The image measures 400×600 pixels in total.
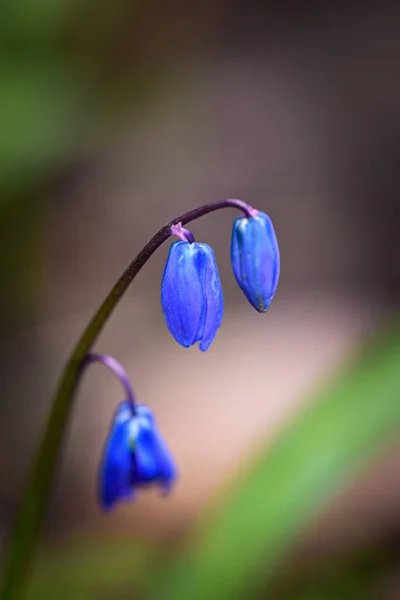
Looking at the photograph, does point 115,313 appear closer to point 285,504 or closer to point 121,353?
point 121,353

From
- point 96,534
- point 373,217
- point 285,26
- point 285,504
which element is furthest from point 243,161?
point 285,504

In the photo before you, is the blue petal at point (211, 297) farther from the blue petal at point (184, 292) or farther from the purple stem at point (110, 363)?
the purple stem at point (110, 363)

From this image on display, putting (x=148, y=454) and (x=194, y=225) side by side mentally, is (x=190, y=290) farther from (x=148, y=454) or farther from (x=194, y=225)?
(x=194, y=225)

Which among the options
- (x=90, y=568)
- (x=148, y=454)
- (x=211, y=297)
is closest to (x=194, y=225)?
(x=90, y=568)

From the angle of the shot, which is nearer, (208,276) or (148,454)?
(208,276)

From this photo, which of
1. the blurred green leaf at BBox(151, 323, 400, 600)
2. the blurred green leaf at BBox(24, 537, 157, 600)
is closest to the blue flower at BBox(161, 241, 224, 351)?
the blurred green leaf at BBox(151, 323, 400, 600)

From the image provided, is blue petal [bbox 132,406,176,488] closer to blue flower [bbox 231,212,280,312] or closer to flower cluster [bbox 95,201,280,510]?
flower cluster [bbox 95,201,280,510]

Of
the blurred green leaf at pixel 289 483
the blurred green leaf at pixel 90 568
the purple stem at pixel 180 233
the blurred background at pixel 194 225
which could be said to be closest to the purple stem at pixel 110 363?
the purple stem at pixel 180 233

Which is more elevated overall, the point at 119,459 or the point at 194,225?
the point at 194,225
